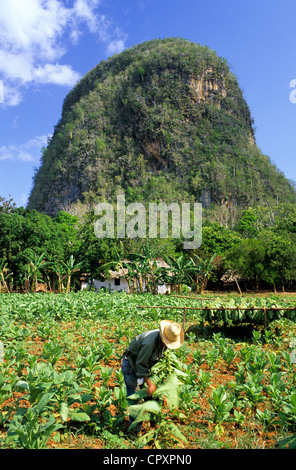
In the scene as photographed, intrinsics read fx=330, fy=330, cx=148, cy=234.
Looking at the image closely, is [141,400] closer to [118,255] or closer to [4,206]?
[118,255]

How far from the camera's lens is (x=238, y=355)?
20.8ft

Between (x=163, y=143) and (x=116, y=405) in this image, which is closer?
(x=116, y=405)

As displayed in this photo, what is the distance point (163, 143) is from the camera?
232ft

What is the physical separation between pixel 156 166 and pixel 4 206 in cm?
4839

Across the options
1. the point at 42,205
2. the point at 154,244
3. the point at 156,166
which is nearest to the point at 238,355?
the point at 154,244

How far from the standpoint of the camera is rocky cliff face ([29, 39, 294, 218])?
2532 inches

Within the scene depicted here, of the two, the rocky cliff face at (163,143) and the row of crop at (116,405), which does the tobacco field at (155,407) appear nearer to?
the row of crop at (116,405)

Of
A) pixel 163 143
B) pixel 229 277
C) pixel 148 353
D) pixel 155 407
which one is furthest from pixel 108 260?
pixel 163 143

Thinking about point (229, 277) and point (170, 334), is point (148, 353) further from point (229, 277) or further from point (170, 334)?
point (229, 277)

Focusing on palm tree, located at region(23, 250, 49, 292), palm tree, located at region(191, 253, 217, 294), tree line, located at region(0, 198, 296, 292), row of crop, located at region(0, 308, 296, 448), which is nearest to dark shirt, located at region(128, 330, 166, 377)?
row of crop, located at region(0, 308, 296, 448)

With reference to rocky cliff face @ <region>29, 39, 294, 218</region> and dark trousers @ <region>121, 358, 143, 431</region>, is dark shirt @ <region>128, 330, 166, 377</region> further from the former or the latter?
rocky cliff face @ <region>29, 39, 294, 218</region>

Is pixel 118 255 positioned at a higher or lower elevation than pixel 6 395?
higher

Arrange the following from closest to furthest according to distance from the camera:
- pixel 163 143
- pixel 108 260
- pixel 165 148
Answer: pixel 108 260 < pixel 165 148 < pixel 163 143

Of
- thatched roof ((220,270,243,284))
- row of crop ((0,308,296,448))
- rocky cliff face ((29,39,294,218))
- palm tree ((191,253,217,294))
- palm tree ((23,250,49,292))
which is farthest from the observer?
rocky cliff face ((29,39,294,218))
